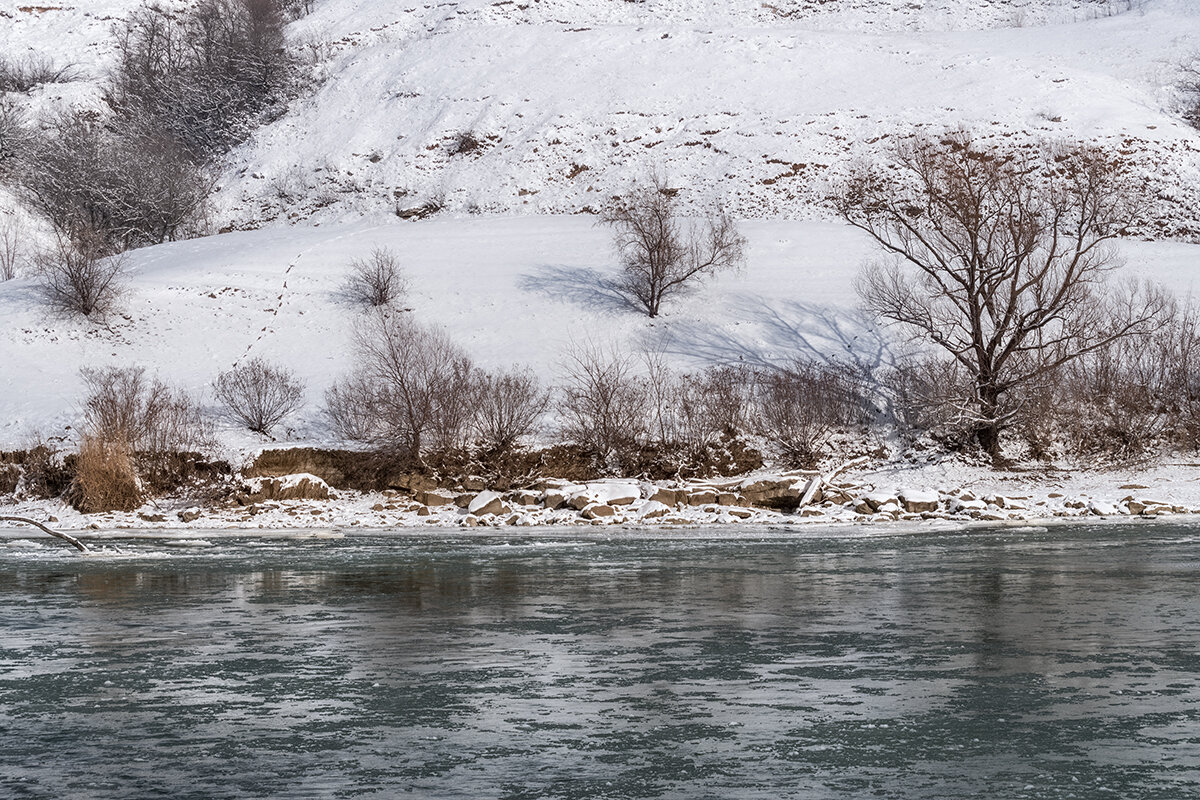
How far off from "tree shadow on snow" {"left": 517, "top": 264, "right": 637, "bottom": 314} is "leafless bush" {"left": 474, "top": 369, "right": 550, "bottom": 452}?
34.3 ft

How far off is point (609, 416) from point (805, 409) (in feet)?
19.2

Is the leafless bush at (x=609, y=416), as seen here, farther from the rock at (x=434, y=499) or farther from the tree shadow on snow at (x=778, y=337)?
the tree shadow on snow at (x=778, y=337)

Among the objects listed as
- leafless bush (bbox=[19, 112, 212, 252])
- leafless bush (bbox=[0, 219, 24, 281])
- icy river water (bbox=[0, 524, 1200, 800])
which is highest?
leafless bush (bbox=[19, 112, 212, 252])

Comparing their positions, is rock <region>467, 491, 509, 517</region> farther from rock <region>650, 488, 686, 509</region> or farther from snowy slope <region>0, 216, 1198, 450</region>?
snowy slope <region>0, 216, 1198, 450</region>

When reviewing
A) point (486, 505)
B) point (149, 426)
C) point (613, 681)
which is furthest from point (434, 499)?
point (613, 681)

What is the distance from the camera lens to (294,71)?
87500 mm

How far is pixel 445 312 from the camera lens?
46031 millimetres

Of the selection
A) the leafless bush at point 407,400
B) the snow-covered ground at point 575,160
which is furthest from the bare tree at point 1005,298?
the leafless bush at point 407,400

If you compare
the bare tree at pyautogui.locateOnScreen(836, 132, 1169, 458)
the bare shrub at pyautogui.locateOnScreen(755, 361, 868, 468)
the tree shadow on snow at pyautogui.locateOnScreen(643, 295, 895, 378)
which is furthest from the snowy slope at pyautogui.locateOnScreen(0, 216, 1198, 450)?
the bare tree at pyautogui.locateOnScreen(836, 132, 1169, 458)

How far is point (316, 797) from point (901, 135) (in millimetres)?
62359

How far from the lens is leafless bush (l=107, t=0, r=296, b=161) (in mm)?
83388

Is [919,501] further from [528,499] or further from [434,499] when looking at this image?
[434,499]

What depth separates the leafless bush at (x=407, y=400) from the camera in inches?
1398

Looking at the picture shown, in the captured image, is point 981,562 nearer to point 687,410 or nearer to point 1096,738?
point 1096,738
